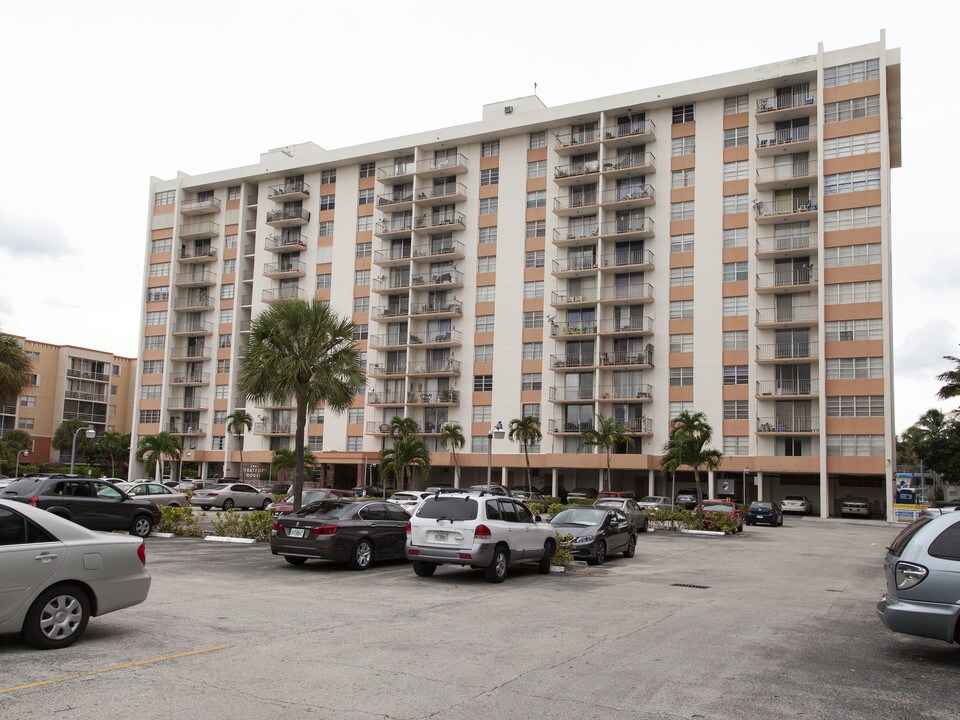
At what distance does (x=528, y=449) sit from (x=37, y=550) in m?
54.7

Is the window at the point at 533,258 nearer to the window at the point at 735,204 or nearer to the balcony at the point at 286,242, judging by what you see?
the window at the point at 735,204

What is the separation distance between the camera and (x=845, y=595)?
15461mm

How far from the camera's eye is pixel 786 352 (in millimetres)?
56281

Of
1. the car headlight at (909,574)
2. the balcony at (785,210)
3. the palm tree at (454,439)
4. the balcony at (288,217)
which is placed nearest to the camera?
the car headlight at (909,574)

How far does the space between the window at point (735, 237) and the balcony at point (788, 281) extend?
2.72m

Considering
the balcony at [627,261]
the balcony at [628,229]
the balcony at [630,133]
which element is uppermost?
the balcony at [630,133]

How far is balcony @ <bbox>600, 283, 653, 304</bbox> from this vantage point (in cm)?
6047

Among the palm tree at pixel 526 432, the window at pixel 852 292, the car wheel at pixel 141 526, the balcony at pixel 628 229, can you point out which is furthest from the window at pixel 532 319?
the car wheel at pixel 141 526

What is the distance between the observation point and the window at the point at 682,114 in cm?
6169

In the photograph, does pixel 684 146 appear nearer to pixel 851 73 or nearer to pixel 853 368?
pixel 851 73

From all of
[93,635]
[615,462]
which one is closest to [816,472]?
[615,462]

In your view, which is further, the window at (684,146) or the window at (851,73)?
the window at (684,146)

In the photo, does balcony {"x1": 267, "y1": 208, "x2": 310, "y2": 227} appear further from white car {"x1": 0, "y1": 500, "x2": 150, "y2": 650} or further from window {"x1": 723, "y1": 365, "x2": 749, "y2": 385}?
white car {"x1": 0, "y1": 500, "x2": 150, "y2": 650}

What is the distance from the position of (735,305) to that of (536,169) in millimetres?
19271
